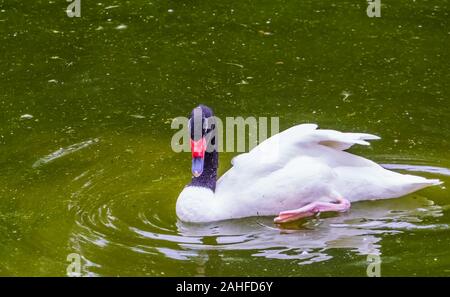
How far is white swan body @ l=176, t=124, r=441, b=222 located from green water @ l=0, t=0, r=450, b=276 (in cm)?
12

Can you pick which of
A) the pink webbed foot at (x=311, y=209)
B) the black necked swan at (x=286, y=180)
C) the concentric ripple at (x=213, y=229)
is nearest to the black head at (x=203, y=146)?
the black necked swan at (x=286, y=180)

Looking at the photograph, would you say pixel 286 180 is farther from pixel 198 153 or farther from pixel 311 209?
pixel 198 153

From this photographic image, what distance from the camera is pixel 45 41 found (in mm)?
10875

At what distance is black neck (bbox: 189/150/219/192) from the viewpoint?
791 centimetres

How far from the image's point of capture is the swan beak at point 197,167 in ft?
25.4

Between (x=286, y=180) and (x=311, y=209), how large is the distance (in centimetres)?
27

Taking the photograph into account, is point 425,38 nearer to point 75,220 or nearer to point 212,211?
point 212,211

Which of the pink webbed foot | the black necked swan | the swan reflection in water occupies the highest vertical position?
the black necked swan

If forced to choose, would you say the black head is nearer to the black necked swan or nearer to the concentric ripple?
the black necked swan

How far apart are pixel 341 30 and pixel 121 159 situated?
335cm

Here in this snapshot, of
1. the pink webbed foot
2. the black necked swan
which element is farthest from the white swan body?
the pink webbed foot

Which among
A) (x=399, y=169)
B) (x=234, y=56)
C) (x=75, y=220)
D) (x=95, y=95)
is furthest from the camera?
(x=234, y=56)

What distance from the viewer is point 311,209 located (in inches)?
305

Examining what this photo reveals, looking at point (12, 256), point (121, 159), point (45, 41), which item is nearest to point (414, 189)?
point (121, 159)
